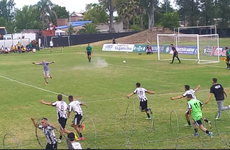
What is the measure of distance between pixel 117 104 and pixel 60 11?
417 feet

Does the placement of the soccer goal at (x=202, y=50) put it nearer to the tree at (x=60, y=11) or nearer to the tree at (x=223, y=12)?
the tree at (x=223, y=12)

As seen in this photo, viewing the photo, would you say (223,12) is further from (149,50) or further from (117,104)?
(117,104)

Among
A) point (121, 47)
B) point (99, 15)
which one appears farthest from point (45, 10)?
→ point (121, 47)

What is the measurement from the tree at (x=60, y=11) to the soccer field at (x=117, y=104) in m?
105

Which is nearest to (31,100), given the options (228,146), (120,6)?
(228,146)

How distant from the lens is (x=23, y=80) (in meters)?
32.5

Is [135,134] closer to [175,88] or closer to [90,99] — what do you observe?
[90,99]

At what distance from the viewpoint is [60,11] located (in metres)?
145

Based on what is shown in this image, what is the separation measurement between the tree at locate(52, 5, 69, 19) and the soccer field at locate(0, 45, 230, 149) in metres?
105

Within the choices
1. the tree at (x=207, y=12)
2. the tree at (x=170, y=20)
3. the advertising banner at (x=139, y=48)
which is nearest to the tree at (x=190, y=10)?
the tree at (x=207, y=12)

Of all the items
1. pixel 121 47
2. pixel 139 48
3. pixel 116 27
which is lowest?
pixel 139 48

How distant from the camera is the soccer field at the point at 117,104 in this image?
47.3 feet

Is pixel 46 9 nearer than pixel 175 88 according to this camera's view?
No

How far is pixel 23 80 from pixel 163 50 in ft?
90.9
